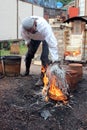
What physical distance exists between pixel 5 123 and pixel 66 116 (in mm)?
1037

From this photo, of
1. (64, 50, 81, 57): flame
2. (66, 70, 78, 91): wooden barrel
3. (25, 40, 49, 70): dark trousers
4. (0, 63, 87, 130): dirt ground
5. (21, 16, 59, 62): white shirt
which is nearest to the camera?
(0, 63, 87, 130): dirt ground

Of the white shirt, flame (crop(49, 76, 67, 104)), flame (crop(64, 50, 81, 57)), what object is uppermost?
the white shirt

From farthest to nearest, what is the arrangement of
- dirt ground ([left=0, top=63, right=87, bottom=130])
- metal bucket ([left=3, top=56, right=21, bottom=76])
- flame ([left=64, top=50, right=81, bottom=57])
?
flame ([left=64, top=50, right=81, bottom=57]) < metal bucket ([left=3, top=56, right=21, bottom=76]) < dirt ground ([left=0, top=63, right=87, bottom=130])

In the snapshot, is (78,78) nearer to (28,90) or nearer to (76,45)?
(28,90)

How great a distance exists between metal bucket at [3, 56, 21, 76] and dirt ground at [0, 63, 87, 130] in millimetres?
1450

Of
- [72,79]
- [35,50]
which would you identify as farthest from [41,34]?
[72,79]

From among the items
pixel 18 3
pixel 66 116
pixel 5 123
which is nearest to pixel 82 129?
pixel 66 116

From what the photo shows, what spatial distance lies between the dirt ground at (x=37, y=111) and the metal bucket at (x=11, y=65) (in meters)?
1.45

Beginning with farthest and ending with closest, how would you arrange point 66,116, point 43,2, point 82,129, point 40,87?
point 43,2 < point 40,87 < point 66,116 < point 82,129

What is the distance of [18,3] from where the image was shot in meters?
20.6

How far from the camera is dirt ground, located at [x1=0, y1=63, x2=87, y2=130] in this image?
5.42 m

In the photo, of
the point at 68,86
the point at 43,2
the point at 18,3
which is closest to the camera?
the point at 68,86

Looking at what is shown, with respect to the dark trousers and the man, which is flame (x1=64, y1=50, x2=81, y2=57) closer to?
the dark trousers

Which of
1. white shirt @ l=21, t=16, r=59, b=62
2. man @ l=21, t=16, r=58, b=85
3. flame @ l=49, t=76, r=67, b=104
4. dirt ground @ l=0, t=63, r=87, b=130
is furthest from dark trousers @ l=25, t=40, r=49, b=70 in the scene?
flame @ l=49, t=76, r=67, b=104
